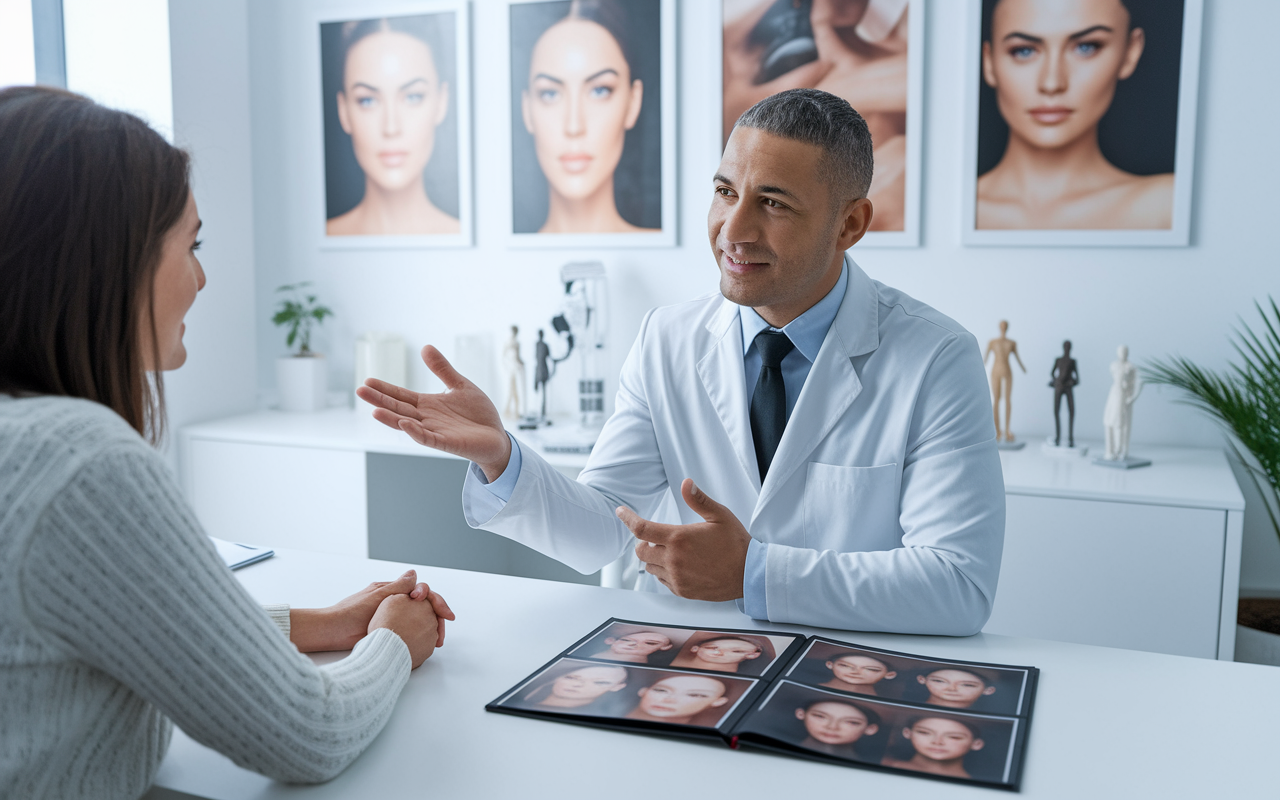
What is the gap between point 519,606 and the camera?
1348 millimetres

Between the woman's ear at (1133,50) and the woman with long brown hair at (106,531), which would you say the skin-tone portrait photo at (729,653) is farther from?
the woman's ear at (1133,50)

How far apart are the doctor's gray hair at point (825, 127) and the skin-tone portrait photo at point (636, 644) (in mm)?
776

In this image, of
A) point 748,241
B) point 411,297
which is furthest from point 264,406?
point 748,241

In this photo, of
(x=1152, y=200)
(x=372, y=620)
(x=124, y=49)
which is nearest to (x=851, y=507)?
(x=372, y=620)

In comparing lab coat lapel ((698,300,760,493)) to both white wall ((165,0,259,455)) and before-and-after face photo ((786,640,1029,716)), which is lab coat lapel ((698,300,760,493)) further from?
white wall ((165,0,259,455))

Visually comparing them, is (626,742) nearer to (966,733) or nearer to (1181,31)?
(966,733)

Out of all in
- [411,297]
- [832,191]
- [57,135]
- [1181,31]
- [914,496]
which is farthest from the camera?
[411,297]

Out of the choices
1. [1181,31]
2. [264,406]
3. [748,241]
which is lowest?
[264,406]

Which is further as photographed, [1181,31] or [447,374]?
[1181,31]

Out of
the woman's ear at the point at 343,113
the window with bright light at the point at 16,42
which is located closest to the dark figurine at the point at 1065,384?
the woman's ear at the point at 343,113

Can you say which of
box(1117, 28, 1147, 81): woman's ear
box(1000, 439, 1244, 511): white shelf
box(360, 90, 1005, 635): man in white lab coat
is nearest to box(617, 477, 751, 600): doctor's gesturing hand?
box(360, 90, 1005, 635): man in white lab coat

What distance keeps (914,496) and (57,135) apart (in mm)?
1169

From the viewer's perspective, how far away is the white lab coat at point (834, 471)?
1273 millimetres

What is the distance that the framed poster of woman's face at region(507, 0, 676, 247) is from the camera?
2990 millimetres
